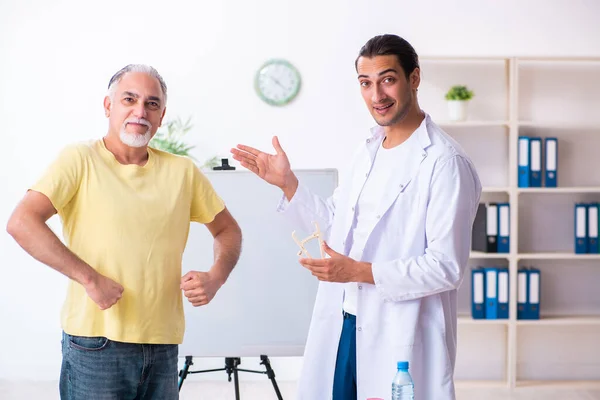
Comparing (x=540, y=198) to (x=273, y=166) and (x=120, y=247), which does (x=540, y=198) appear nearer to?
(x=273, y=166)

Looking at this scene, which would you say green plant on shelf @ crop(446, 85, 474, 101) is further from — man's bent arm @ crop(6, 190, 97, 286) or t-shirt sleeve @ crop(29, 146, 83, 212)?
man's bent arm @ crop(6, 190, 97, 286)

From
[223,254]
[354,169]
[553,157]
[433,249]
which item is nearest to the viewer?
[433,249]

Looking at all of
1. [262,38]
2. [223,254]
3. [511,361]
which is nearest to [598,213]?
[511,361]

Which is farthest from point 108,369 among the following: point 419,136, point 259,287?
point 259,287

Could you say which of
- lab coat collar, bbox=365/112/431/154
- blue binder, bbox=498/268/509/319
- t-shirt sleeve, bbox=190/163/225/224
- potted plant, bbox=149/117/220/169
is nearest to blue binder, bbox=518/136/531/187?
blue binder, bbox=498/268/509/319

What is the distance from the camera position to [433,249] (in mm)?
2008

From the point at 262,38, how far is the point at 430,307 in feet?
9.72

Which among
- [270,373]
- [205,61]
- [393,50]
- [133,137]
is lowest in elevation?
[270,373]

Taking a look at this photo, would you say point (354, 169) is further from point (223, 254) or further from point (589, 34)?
point (589, 34)

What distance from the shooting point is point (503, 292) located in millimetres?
4473

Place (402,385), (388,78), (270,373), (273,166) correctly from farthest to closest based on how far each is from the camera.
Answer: (270,373)
(273,166)
(388,78)
(402,385)

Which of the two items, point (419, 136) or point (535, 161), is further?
point (535, 161)

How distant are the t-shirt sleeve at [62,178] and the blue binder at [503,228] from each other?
10.4 feet

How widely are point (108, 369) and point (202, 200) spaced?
21.5 inches
